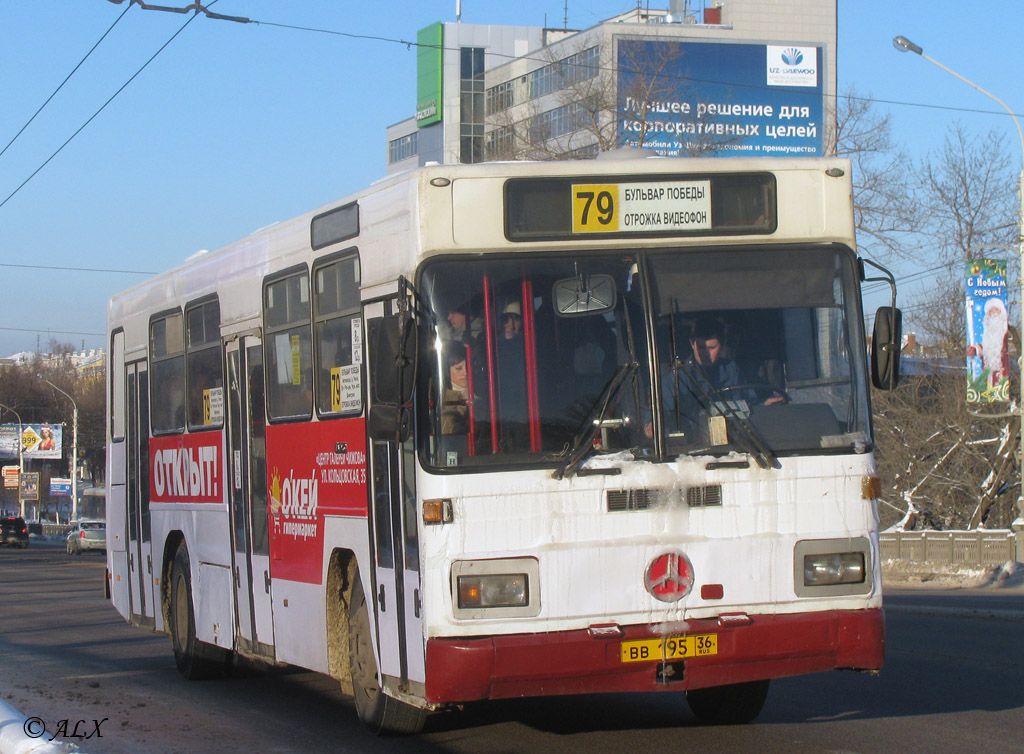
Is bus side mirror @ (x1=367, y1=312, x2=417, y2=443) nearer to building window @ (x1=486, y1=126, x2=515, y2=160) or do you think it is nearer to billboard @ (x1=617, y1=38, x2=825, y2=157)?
building window @ (x1=486, y1=126, x2=515, y2=160)

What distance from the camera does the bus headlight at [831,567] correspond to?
7.16 meters

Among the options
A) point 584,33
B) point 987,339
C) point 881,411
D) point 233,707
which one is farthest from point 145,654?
point 584,33

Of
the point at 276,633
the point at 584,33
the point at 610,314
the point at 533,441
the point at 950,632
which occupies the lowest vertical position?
the point at 950,632

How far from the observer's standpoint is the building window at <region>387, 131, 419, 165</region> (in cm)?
10856

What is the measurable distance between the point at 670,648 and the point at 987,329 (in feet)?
75.0

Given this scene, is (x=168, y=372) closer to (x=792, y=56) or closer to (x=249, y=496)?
(x=249, y=496)

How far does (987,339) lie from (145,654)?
19.7 metres

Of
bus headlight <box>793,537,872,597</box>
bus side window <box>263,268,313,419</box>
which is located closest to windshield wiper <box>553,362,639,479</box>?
bus headlight <box>793,537,872,597</box>

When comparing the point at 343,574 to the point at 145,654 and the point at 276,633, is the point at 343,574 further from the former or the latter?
the point at 145,654

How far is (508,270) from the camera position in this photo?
23.5 feet

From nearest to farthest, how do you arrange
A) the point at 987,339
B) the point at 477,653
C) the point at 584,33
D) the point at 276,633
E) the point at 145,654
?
the point at 477,653, the point at 276,633, the point at 145,654, the point at 987,339, the point at 584,33

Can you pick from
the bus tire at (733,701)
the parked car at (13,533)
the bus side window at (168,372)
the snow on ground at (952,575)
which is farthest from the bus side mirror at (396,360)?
the parked car at (13,533)

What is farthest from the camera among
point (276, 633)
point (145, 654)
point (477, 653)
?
point (145, 654)

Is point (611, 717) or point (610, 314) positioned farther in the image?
point (611, 717)
